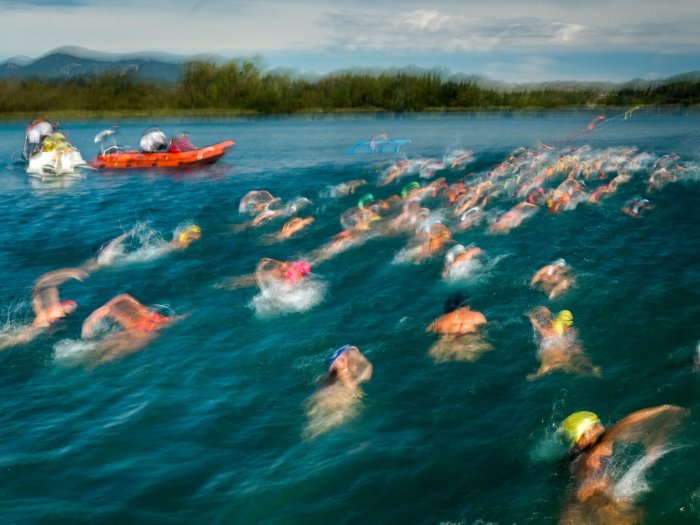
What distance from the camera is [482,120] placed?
9562 cm

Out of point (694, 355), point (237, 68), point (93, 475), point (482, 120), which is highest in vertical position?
point (237, 68)

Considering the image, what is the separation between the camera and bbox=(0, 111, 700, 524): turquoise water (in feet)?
32.7

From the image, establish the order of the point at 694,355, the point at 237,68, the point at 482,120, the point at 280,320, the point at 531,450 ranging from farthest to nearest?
1. the point at 237,68
2. the point at 482,120
3. the point at 280,320
4. the point at 694,355
5. the point at 531,450

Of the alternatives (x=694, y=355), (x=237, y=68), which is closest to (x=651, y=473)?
(x=694, y=355)

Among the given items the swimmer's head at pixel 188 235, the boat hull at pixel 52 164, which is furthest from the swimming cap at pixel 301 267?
the boat hull at pixel 52 164

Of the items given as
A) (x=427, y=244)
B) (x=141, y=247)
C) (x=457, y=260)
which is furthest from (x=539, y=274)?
(x=141, y=247)

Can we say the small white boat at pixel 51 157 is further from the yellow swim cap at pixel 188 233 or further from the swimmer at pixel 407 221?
the swimmer at pixel 407 221

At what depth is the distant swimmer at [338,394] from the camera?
1187 cm

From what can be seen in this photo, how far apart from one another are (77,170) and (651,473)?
159ft

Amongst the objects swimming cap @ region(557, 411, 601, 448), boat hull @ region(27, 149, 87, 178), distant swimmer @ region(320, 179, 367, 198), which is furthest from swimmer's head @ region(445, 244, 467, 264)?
boat hull @ region(27, 149, 87, 178)

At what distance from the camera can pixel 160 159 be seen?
47.8 meters

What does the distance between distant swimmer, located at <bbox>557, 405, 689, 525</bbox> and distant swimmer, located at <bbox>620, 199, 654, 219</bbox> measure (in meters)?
17.4

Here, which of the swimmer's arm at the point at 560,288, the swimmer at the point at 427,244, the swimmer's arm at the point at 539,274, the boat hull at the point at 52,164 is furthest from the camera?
the boat hull at the point at 52,164

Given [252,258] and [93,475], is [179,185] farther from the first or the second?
[93,475]
